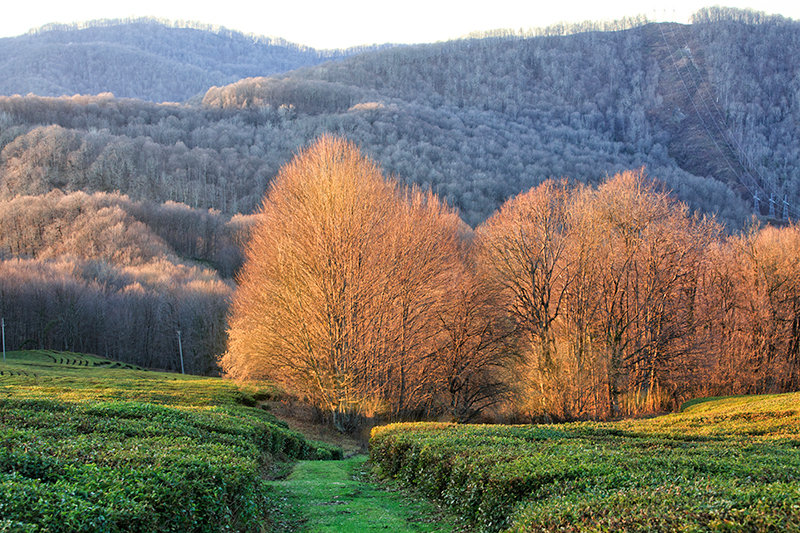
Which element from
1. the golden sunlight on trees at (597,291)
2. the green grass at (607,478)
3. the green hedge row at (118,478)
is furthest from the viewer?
the golden sunlight on trees at (597,291)

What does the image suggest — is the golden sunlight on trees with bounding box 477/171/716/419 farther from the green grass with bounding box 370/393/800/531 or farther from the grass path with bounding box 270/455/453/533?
the grass path with bounding box 270/455/453/533

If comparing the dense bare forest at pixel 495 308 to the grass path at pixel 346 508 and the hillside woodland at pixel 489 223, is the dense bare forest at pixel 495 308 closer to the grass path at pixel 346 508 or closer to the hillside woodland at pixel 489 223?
the hillside woodland at pixel 489 223

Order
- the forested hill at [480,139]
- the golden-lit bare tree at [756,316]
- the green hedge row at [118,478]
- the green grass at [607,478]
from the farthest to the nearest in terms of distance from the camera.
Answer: the forested hill at [480,139]
the golden-lit bare tree at [756,316]
the green grass at [607,478]
the green hedge row at [118,478]

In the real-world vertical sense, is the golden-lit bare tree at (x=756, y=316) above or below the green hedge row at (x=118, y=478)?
below

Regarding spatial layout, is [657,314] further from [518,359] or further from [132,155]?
[132,155]

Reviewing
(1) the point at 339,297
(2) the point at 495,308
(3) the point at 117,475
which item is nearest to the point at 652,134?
(2) the point at 495,308

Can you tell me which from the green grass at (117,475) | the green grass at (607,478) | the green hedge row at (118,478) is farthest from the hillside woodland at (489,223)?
the green hedge row at (118,478)

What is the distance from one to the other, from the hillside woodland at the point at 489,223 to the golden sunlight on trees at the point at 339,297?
0.32 metres

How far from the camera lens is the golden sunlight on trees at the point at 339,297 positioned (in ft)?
103

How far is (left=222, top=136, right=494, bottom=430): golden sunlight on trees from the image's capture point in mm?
31281

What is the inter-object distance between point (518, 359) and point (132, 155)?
148m

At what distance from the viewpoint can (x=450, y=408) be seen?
38.9 meters

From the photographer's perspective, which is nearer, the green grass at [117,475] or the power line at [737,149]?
the green grass at [117,475]

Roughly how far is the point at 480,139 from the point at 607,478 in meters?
160
